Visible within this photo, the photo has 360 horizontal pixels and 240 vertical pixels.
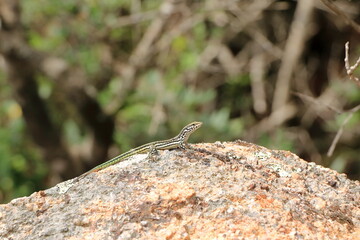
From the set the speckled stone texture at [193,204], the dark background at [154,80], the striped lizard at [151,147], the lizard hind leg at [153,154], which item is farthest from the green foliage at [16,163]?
the speckled stone texture at [193,204]

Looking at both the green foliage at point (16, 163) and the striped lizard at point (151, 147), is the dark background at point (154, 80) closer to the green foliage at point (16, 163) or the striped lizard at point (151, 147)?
the green foliage at point (16, 163)

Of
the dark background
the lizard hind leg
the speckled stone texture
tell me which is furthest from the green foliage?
the speckled stone texture

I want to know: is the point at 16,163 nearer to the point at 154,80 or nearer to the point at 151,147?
the point at 154,80

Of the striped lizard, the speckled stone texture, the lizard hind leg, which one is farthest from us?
the striped lizard

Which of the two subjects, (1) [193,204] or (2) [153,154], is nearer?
(1) [193,204]

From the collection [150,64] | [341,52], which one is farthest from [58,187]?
[341,52]

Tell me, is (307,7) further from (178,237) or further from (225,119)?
(178,237)

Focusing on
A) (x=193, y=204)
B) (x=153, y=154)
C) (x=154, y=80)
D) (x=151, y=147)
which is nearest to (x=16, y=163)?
(x=154, y=80)

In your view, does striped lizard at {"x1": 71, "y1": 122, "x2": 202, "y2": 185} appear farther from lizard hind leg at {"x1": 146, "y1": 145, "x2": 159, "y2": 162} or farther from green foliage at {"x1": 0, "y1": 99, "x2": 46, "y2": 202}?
green foliage at {"x1": 0, "y1": 99, "x2": 46, "y2": 202}

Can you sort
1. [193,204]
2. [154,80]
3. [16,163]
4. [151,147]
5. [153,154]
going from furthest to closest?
[16,163] < [154,80] < [151,147] < [153,154] < [193,204]
